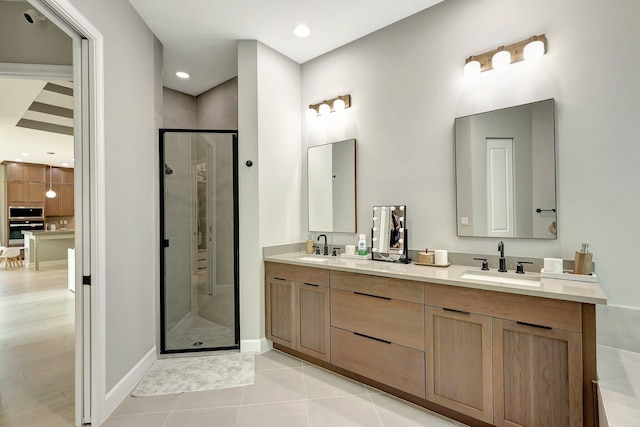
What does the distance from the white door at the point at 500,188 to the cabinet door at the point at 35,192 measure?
12.1m

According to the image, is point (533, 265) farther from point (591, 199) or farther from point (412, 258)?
point (412, 258)

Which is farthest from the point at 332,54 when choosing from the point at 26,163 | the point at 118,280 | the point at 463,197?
the point at 26,163

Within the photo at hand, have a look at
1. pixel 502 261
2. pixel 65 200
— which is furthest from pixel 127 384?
pixel 65 200

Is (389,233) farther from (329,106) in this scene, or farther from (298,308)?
(329,106)

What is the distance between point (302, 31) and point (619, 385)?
10.9 feet

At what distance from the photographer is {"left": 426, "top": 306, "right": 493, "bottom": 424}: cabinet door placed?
5.62 ft

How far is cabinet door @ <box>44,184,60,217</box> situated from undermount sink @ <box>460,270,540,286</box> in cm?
1210

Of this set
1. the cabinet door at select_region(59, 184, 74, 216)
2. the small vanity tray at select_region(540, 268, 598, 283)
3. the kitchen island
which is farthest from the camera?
the cabinet door at select_region(59, 184, 74, 216)

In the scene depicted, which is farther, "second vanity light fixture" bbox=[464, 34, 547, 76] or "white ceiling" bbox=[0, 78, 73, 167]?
"white ceiling" bbox=[0, 78, 73, 167]

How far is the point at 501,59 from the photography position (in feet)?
7.00

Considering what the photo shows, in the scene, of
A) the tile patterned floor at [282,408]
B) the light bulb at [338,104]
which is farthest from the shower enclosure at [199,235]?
the light bulb at [338,104]

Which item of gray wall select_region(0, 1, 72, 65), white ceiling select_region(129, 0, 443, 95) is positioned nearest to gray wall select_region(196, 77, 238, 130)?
white ceiling select_region(129, 0, 443, 95)

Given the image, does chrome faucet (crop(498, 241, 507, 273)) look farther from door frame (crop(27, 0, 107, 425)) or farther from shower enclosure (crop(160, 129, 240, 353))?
door frame (crop(27, 0, 107, 425))

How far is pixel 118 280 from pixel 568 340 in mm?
2829
